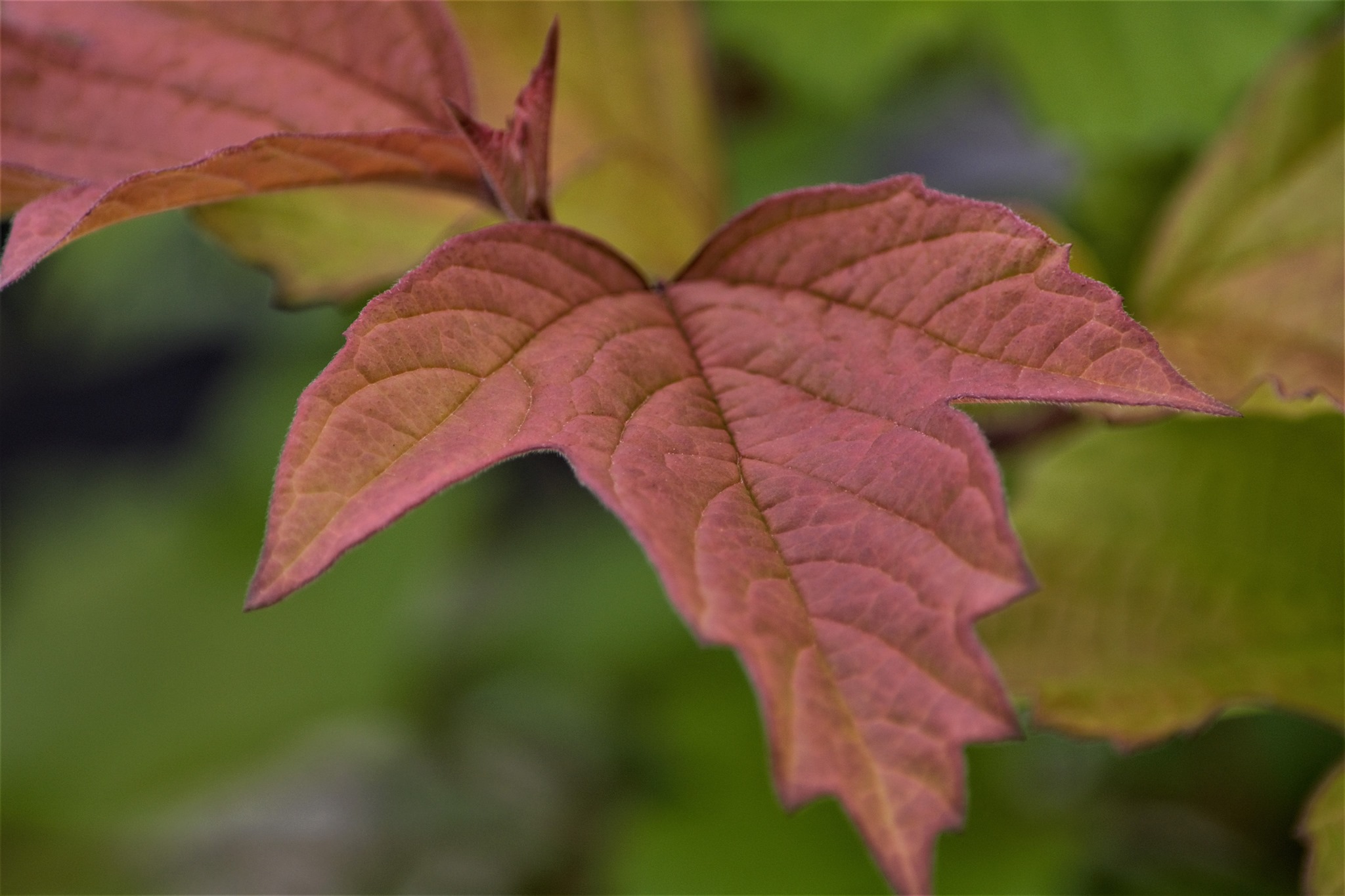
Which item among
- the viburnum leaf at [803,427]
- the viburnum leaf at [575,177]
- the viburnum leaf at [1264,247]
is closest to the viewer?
the viburnum leaf at [803,427]

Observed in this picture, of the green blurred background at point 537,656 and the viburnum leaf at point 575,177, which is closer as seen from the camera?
the viburnum leaf at point 575,177

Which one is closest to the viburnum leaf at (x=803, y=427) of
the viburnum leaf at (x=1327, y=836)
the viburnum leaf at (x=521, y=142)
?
the viburnum leaf at (x=521, y=142)

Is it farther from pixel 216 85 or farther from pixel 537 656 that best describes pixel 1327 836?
pixel 537 656

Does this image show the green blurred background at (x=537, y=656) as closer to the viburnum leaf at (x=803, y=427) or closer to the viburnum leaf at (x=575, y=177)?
the viburnum leaf at (x=575, y=177)

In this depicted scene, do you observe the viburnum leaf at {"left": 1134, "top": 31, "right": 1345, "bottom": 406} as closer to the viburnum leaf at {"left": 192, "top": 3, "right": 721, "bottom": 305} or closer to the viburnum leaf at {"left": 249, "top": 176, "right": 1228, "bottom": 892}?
the viburnum leaf at {"left": 249, "top": 176, "right": 1228, "bottom": 892}

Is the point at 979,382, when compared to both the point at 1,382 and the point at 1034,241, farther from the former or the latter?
the point at 1,382

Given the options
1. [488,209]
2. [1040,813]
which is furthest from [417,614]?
[488,209]

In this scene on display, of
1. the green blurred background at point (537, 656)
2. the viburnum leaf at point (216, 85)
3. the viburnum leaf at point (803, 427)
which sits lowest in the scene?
the green blurred background at point (537, 656)

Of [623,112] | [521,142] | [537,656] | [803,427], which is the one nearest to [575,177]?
[623,112]
